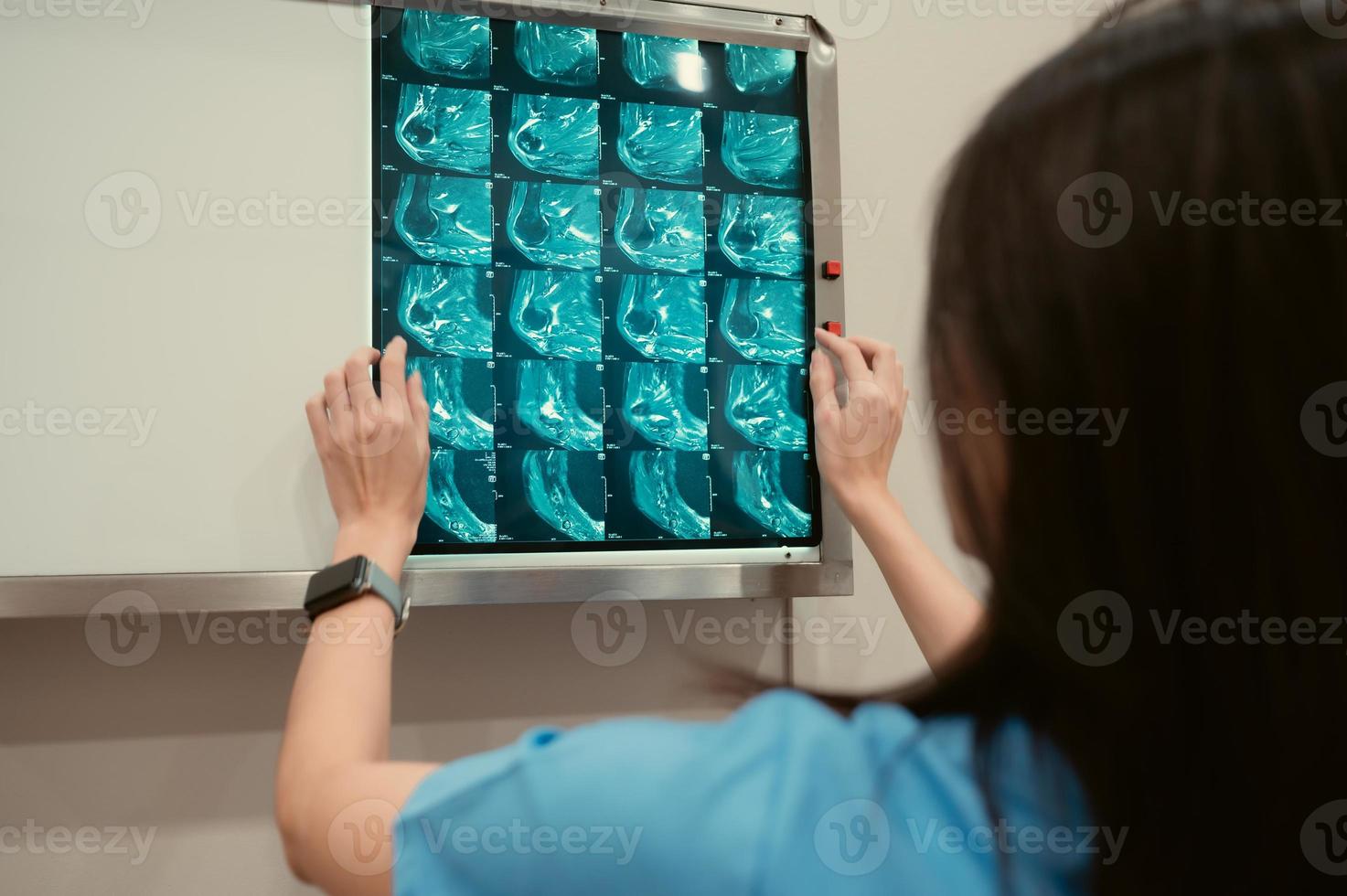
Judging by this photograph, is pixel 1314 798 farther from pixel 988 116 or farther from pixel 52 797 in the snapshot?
pixel 52 797

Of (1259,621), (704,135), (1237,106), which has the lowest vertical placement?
(1259,621)

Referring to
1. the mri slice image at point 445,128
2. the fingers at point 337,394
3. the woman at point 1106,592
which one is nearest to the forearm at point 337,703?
the woman at point 1106,592

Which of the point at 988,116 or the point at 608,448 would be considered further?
the point at 608,448

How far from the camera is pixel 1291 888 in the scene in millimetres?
441

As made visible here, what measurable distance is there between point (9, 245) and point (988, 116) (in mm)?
956

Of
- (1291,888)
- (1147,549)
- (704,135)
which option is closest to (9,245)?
(704,135)

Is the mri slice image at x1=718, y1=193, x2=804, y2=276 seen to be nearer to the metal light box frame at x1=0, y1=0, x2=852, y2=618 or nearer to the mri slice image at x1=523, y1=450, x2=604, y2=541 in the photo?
the metal light box frame at x1=0, y1=0, x2=852, y2=618

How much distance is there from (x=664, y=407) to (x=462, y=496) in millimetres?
255

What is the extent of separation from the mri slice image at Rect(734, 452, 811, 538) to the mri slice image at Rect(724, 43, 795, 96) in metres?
0.46

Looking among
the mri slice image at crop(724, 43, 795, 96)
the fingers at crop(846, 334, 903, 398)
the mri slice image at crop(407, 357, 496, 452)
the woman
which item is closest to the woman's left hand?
the mri slice image at crop(407, 357, 496, 452)

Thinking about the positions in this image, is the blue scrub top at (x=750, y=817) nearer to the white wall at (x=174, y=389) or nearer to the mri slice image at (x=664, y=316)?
the white wall at (x=174, y=389)

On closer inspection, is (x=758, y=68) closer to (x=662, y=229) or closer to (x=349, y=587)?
(x=662, y=229)

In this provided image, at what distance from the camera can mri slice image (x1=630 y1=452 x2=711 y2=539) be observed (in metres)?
1.09

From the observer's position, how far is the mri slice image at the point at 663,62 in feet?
3.69
